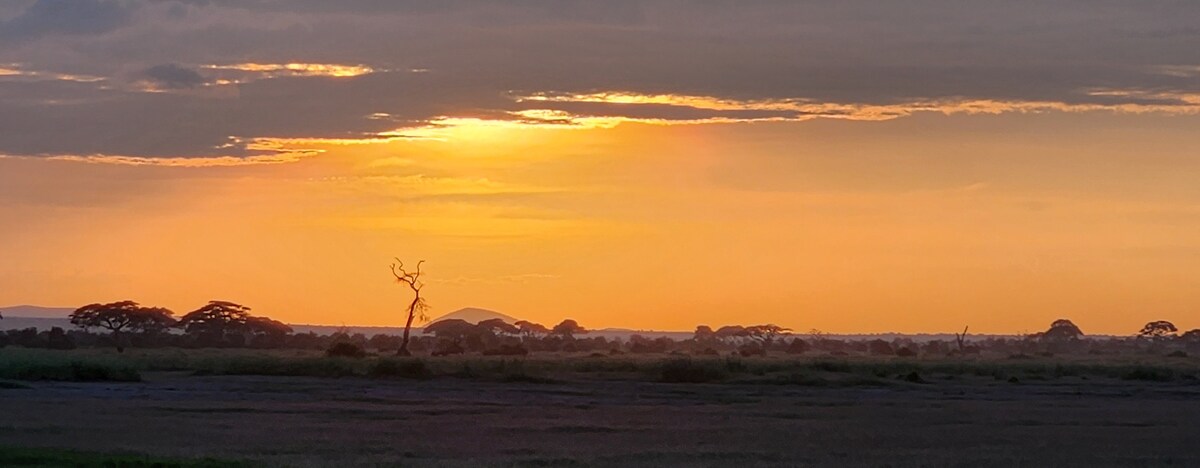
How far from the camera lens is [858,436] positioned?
3328 cm

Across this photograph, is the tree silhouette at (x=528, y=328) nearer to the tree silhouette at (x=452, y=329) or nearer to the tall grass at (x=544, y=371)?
the tree silhouette at (x=452, y=329)

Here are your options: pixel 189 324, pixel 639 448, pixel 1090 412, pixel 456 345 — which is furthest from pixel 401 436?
pixel 189 324

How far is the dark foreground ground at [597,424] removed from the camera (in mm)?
28031

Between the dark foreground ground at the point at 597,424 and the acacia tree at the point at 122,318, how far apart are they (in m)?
74.6

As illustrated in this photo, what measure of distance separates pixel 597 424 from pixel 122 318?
3929 inches

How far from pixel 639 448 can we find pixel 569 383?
27.6 m

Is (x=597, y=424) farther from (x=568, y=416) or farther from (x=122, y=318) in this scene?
(x=122, y=318)

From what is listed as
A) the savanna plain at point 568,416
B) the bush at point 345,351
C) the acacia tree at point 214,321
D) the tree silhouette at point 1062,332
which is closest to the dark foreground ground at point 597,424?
the savanna plain at point 568,416

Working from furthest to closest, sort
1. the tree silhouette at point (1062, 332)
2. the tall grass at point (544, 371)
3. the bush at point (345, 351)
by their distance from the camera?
the tree silhouette at point (1062, 332) → the bush at point (345, 351) → the tall grass at point (544, 371)

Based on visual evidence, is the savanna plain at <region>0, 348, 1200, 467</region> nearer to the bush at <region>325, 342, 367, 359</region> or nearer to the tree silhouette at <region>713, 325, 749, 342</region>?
the bush at <region>325, 342, 367, 359</region>

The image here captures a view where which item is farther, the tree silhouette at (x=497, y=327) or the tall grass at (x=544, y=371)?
the tree silhouette at (x=497, y=327)

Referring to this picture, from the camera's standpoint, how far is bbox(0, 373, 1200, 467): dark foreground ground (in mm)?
28031

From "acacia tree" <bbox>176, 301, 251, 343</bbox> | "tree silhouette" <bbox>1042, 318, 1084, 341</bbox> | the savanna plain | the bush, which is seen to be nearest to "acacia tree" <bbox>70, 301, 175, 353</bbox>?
"acacia tree" <bbox>176, 301, 251, 343</bbox>

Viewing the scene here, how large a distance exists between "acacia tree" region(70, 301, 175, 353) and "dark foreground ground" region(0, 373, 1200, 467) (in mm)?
74622
